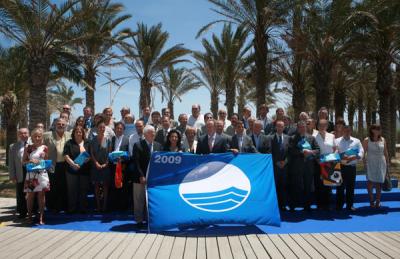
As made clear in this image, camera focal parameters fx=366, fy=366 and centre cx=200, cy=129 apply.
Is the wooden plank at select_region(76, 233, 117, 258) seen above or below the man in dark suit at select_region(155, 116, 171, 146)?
below

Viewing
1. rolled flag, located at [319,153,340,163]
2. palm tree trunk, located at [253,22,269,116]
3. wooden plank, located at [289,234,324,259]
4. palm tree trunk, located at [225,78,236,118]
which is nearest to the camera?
wooden plank, located at [289,234,324,259]

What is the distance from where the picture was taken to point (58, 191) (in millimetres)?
7785

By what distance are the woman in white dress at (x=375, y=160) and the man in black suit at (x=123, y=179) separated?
5312mm

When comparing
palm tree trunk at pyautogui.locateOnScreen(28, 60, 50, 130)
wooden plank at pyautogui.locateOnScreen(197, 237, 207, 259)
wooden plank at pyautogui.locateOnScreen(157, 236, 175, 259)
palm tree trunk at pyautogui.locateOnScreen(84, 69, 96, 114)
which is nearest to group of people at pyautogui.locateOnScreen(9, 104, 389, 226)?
wooden plank at pyautogui.locateOnScreen(157, 236, 175, 259)

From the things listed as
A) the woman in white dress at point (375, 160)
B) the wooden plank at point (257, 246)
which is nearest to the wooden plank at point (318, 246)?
the wooden plank at point (257, 246)

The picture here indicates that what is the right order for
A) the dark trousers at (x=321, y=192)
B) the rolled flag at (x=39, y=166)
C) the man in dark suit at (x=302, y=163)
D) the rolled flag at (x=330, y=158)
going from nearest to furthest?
the rolled flag at (x=39, y=166) → the rolled flag at (x=330, y=158) → the man in dark suit at (x=302, y=163) → the dark trousers at (x=321, y=192)

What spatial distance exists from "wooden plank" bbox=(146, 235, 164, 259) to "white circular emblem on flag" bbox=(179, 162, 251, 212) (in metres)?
0.85

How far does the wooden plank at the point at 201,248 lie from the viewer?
5.35m

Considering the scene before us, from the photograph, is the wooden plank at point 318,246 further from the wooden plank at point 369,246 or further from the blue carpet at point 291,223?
the wooden plank at point 369,246

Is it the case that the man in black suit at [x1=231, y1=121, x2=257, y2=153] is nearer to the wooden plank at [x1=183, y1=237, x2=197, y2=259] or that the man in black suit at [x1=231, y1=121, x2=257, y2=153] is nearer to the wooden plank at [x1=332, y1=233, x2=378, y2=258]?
the wooden plank at [x1=183, y1=237, x2=197, y2=259]

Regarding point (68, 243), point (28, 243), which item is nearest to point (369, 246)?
point (68, 243)

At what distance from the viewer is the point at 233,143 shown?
7562 mm

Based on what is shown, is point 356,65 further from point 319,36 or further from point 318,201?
point 318,201

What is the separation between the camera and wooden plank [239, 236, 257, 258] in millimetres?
5387
